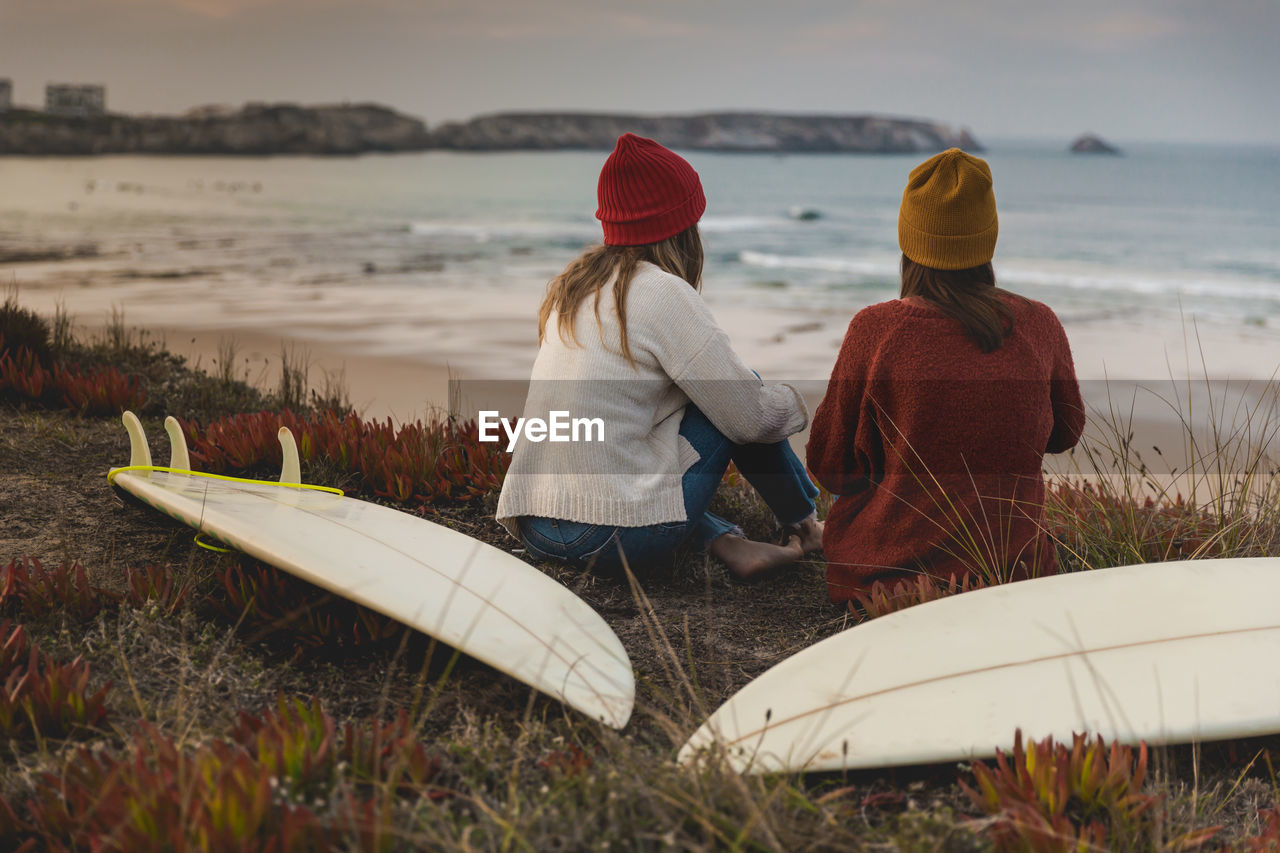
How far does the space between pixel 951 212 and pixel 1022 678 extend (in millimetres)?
1363

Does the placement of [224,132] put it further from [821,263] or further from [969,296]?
[969,296]

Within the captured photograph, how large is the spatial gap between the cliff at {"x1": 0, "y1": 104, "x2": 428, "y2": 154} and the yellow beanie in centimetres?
5614

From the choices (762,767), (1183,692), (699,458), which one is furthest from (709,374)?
(1183,692)

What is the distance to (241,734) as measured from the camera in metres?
2.10

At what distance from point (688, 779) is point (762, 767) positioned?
223 mm

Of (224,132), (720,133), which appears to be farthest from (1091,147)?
(224,132)

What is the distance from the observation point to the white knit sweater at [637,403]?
3.20 m

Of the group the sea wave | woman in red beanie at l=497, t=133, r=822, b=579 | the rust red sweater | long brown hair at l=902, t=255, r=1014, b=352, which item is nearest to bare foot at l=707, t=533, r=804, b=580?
woman in red beanie at l=497, t=133, r=822, b=579

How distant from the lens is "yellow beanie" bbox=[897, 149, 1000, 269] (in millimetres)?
2949

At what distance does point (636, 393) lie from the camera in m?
3.29

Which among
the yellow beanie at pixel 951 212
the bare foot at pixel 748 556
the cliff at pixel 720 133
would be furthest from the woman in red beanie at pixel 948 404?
the cliff at pixel 720 133

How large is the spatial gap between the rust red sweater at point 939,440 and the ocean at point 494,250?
6.02 metres

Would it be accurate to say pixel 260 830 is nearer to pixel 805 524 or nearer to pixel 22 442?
pixel 805 524

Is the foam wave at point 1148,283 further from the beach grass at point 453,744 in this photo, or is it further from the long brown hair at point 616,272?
the beach grass at point 453,744
